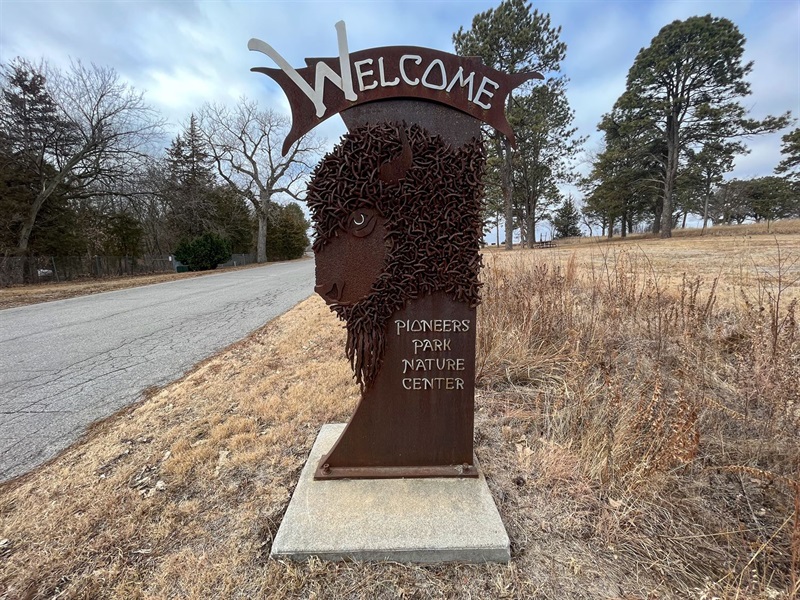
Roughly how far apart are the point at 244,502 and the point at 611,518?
1.98 m

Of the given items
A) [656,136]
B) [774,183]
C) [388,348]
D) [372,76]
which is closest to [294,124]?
[372,76]

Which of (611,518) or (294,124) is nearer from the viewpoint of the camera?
(611,518)

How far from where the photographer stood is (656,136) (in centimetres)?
2523

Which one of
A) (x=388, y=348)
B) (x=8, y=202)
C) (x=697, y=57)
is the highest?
(x=697, y=57)

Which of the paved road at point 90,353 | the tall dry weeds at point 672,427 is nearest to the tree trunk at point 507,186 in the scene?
the paved road at point 90,353

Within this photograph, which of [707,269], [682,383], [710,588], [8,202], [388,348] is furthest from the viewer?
[8,202]

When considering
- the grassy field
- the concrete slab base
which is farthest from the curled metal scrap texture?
the grassy field

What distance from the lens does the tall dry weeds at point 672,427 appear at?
158 cm

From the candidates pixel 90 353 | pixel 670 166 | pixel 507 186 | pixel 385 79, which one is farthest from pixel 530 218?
pixel 385 79

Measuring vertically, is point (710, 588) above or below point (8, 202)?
below

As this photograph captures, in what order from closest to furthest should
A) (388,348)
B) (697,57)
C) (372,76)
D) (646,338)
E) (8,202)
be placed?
(372,76) → (388,348) → (646,338) → (8,202) → (697,57)

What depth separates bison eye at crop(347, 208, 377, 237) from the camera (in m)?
2.03

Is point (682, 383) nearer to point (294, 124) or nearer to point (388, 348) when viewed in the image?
point (388, 348)

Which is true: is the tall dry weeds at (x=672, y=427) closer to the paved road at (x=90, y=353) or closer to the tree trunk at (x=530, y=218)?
the paved road at (x=90, y=353)
